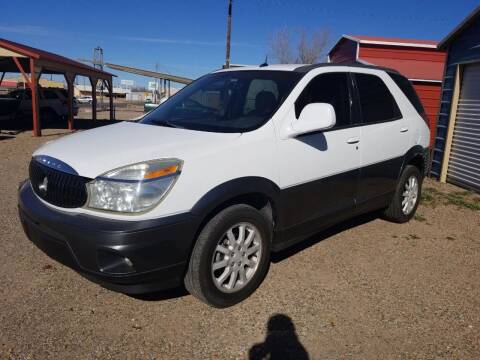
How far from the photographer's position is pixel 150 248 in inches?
106

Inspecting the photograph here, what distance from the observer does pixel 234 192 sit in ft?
10.2

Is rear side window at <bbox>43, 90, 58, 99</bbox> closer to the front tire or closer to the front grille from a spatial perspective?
the front grille

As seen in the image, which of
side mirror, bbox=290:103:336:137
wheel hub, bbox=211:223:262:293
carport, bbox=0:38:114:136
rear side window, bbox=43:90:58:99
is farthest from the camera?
rear side window, bbox=43:90:58:99

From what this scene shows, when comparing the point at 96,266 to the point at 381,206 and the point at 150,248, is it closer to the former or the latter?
the point at 150,248

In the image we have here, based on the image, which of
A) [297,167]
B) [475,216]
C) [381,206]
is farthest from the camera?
[475,216]

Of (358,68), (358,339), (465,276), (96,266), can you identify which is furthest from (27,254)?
(465,276)

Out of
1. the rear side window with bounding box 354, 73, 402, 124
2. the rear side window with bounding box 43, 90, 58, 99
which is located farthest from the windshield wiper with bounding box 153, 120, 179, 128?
the rear side window with bounding box 43, 90, 58, 99

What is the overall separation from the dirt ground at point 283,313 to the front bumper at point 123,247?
41 cm

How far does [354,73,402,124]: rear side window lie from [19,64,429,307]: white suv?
19 mm

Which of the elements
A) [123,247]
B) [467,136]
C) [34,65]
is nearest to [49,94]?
[34,65]

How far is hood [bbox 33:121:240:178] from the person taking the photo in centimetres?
285

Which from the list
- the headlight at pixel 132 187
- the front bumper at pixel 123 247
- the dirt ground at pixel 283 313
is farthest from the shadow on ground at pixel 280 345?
the headlight at pixel 132 187

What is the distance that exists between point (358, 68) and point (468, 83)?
4.81m

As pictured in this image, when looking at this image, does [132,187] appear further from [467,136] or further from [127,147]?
[467,136]
